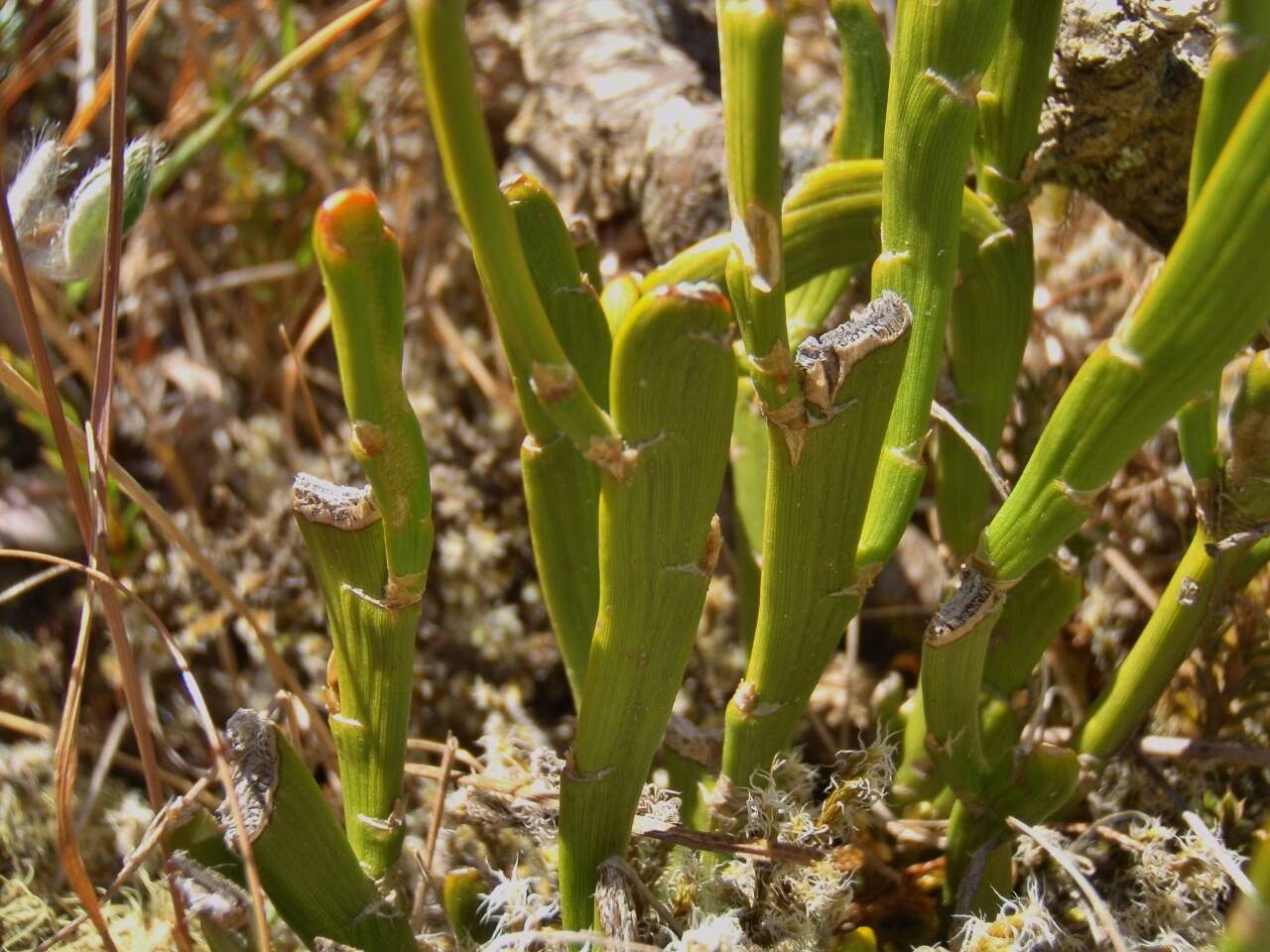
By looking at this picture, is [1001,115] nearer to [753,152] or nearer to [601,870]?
[753,152]

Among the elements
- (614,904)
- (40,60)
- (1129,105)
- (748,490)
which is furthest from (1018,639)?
(40,60)

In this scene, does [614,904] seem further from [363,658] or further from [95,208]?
[95,208]

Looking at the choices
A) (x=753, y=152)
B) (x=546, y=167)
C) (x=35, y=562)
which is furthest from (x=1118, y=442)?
(x=35, y=562)

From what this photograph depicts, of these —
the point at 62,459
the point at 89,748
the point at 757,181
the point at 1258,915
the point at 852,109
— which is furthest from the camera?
the point at 89,748

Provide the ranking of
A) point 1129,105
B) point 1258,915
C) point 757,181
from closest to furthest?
point 1258,915 → point 757,181 → point 1129,105

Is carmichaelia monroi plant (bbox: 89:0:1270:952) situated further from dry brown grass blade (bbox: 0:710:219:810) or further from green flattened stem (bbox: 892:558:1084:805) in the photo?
dry brown grass blade (bbox: 0:710:219:810)
